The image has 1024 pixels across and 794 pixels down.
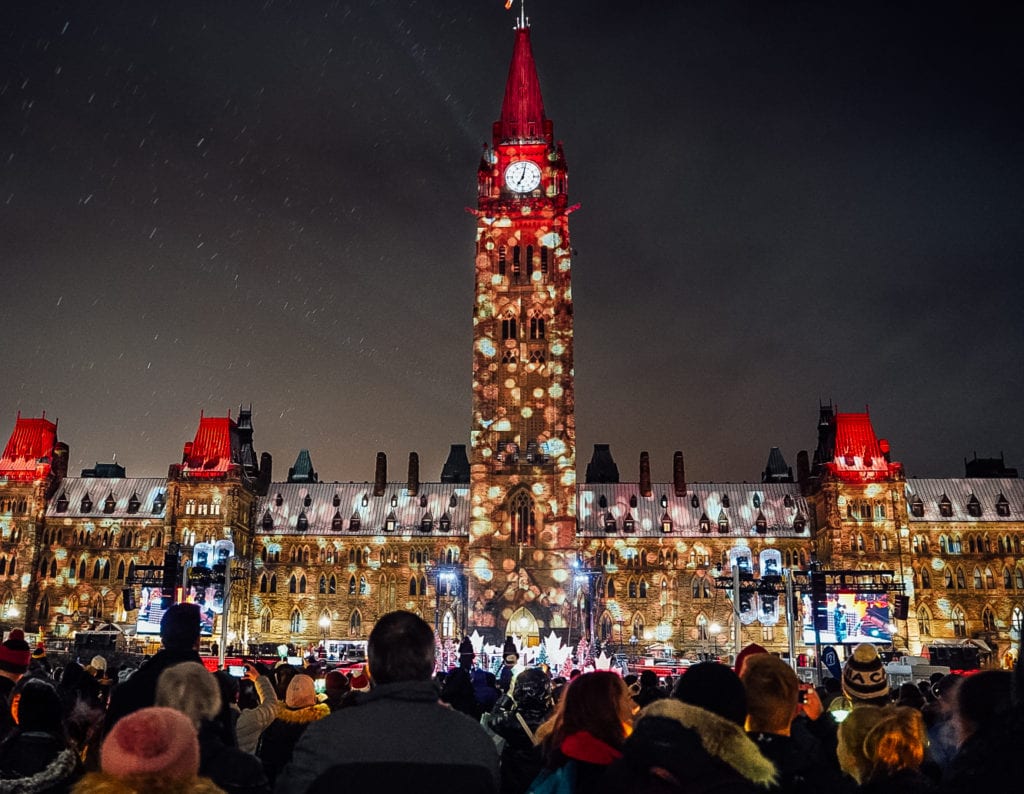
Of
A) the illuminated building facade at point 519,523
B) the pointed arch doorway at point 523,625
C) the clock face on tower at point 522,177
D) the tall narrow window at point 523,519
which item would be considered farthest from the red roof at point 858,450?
the clock face on tower at point 522,177

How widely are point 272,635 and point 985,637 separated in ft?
176

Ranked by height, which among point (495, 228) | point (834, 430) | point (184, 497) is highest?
point (495, 228)

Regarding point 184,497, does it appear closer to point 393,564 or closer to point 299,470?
point 393,564

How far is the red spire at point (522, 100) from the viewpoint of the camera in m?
73.6

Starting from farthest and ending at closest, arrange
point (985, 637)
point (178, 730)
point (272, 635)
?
1. point (272, 635)
2. point (985, 637)
3. point (178, 730)

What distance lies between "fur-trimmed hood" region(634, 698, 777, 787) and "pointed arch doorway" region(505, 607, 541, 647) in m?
57.9

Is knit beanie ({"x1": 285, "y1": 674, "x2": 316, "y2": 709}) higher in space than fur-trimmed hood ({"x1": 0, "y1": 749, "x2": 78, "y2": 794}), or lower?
higher

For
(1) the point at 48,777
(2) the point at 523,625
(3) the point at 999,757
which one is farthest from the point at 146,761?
(2) the point at 523,625

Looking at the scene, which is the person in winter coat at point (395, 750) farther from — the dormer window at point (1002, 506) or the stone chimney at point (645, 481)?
the dormer window at point (1002, 506)

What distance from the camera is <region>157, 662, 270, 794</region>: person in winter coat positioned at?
4.98m

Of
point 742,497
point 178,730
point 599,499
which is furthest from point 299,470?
point 178,730

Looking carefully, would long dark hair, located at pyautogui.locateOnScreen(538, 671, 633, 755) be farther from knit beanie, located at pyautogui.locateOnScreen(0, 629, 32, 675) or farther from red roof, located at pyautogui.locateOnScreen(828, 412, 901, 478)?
red roof, located at pyautogui.locateOnScreen(828, 412, 901, 478)

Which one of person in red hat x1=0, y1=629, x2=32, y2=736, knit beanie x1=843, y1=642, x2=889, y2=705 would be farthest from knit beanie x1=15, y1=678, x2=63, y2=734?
knit beanie x1=843, y1=642, x2=889, y2=705

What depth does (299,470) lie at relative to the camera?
95375 millimetres
